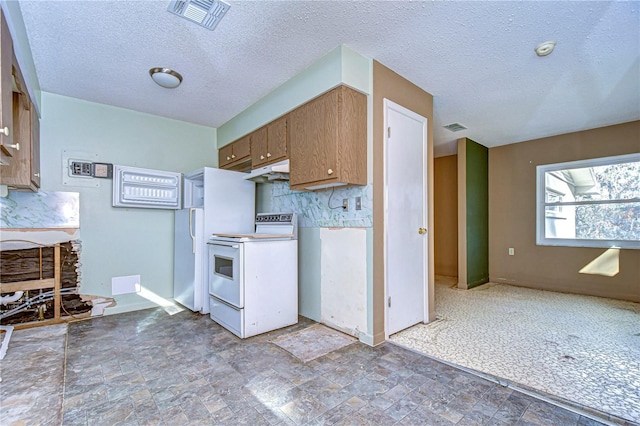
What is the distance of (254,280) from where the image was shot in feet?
8.77

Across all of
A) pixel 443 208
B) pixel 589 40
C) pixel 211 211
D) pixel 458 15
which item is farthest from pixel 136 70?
pixel 443 208

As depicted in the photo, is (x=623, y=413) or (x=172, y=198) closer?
(x=623, y=413)

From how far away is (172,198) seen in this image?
3.74 m

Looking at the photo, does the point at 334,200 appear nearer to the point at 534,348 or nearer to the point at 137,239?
the point at 534,348

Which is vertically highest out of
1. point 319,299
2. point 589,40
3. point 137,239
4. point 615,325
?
point 589,40

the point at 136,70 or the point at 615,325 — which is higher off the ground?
the point at 136,70

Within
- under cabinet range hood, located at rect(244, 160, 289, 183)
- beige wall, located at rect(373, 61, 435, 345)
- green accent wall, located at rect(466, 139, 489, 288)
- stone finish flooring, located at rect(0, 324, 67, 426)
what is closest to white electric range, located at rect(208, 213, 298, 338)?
under cabinet range hood, located at rect(244, 160, 289, 183)

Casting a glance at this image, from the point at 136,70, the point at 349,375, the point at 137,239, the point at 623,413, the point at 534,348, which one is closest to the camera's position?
the point at 623,413

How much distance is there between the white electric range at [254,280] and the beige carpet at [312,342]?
0.84ft

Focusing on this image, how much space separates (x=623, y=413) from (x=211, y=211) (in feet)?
11.6

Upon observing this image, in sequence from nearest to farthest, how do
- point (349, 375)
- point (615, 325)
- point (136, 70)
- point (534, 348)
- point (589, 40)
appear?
1. point (349, 375)
2. point (589, 40)
3. point (534, 348)
4. point (136, 70)
5. point (615, 325)

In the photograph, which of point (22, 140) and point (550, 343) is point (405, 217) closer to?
point (550, 343)

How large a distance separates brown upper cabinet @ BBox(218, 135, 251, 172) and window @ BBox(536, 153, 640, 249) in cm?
441

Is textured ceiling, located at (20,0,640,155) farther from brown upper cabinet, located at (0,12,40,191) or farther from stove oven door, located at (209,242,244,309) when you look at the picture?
stove oven door, located at (209,242,244,309)
